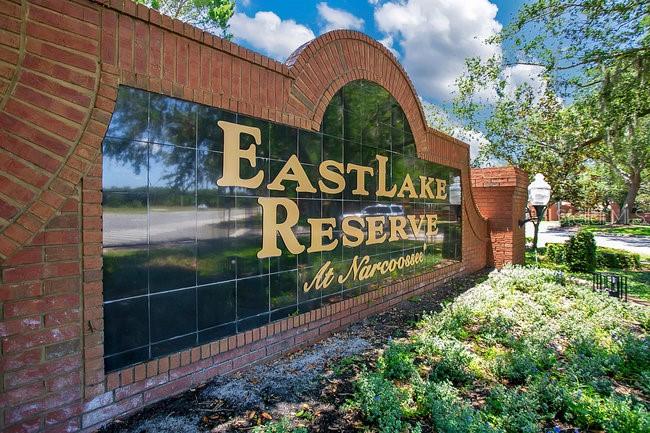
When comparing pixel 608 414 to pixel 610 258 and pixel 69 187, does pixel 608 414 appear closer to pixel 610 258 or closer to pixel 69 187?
pixel 69 187

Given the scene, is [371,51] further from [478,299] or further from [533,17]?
[533,17]

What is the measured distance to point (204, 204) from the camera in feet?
10.6

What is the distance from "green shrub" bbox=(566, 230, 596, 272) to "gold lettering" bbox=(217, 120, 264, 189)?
35.3ft

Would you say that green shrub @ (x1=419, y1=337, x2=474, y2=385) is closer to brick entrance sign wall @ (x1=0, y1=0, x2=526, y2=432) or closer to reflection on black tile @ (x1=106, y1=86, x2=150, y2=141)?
brick entrance sign wall @ (x1=0, y1=0, x2=526, y2=432)

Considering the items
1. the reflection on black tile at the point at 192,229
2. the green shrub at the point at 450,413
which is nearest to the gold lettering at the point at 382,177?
the reflection on black tile at the point at 192,229

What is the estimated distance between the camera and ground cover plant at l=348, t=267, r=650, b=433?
109 inches

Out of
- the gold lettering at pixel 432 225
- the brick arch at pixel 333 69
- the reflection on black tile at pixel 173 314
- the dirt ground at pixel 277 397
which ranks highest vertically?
the brick arch at pixel 333 69

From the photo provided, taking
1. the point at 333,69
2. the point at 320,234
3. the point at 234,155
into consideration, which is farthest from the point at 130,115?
the point at 333,69

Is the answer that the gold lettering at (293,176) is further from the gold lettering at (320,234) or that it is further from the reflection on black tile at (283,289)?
the reflection on black tile at (283,289)

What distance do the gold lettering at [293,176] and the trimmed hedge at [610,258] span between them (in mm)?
A: 10488

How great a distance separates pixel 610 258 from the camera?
38.0 feet

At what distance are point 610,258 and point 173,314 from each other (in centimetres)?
1350

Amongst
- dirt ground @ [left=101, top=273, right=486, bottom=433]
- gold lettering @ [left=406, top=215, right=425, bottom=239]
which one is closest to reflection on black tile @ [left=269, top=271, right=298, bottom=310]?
dirt ground @ [left=101, top=273, right=486, bottom=433]

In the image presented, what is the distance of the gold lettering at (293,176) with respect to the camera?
3.90 m
